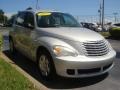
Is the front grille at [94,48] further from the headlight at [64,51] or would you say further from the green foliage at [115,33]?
the green foliage at [115,33]

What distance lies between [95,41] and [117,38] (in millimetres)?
15655

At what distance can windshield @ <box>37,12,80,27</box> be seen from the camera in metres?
8.41

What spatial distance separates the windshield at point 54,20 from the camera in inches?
331

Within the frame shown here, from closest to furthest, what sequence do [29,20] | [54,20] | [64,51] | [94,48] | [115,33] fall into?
[64,51] → [94,48] → [54,20] → [29,20] → [115,33]

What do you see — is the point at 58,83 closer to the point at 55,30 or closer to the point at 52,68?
the point at 52,68

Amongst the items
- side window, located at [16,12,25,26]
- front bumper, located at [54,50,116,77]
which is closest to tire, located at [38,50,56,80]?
front bumper, located at [54,50,116,77]

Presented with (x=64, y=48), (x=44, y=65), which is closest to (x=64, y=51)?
(x=64, y=48)

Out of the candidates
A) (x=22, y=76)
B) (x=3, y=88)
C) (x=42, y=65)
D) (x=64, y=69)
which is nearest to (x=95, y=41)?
(x=64, y=69)

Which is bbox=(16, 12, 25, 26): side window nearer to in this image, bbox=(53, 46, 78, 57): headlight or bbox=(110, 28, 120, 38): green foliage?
bbox=(53, 46, 78, 57): headlight

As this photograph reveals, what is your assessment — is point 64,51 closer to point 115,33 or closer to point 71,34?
point 71,34

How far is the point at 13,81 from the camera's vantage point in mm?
6758

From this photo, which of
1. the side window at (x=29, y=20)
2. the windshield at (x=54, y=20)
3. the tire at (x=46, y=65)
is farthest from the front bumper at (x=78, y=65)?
the side window at (x=29, y=20)

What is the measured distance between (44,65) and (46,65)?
14 centimetres

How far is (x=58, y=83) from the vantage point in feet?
23.9
